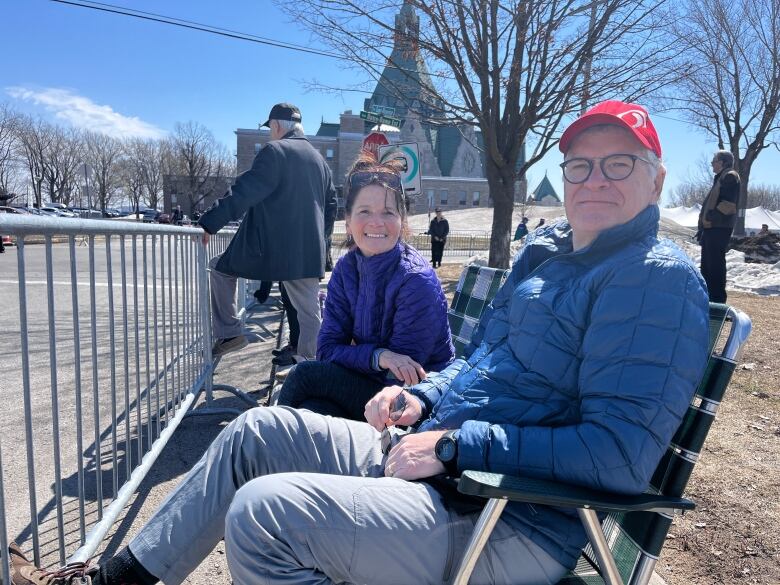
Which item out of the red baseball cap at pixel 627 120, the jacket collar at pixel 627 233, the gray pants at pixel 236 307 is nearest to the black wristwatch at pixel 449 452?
the jacket collar at pixel 627 233

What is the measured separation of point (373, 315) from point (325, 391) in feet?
1.43

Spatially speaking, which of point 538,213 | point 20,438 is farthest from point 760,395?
point 538,213

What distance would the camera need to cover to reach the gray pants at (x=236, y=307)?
4.54 meters

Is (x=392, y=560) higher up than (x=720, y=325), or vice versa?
(x=720, y=325)

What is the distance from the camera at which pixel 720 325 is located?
1724mm

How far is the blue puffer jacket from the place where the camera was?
141 centimetres

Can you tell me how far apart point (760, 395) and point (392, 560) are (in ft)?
14.4

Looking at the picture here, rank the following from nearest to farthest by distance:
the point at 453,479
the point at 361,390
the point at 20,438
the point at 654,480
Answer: the point at 453,479
the point at 654,480
the point at 361,390
the point at 20,438

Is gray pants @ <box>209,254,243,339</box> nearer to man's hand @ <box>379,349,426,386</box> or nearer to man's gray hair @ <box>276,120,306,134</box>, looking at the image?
man's gray hair @ <box>276,120,306,134</box>

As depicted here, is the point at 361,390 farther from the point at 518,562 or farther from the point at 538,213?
the point at 538,213

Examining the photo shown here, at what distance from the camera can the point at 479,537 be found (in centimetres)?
137

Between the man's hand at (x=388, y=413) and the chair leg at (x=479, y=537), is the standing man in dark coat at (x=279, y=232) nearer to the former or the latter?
the man's hand at (x=388, y=413)

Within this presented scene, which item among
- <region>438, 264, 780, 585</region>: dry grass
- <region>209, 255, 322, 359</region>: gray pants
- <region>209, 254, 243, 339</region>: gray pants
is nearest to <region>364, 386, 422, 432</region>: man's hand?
<region>438, 264, 780, 585</region>: dry grass

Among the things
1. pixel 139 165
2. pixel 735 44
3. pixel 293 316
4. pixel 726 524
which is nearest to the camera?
pixel 726 524
